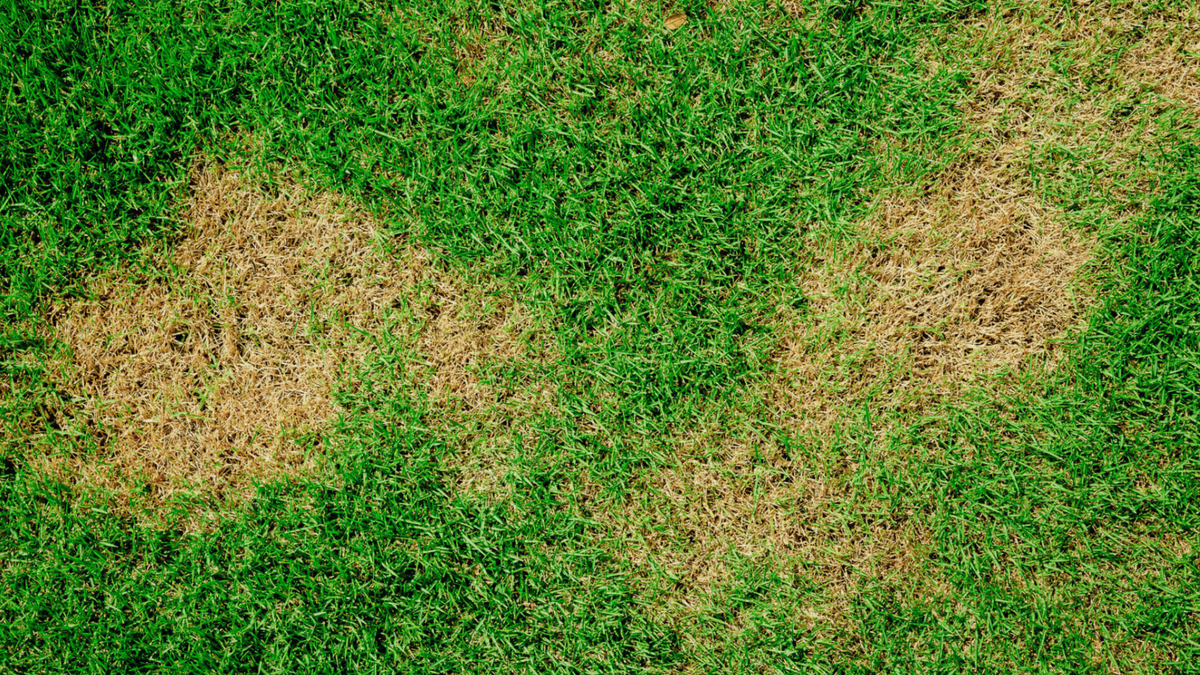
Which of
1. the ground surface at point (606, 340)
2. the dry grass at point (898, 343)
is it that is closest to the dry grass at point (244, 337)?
the ground surface at point (606, 340)

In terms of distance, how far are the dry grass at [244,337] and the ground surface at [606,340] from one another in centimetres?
1

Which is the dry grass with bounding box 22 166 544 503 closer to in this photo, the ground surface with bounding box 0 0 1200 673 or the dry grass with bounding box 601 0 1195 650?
the ground surface with bounding box 0 0 1200 673

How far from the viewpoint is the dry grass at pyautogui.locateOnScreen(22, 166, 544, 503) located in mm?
2590

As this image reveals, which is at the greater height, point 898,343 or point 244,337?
point 898,343

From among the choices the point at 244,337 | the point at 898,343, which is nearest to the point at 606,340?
the point at 898,343

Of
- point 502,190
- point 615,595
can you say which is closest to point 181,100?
point 502,190

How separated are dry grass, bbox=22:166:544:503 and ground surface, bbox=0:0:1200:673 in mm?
14

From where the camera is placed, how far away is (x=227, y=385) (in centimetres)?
263

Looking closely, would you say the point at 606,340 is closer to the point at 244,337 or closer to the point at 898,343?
the point at 898,343

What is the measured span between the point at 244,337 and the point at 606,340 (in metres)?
1.33

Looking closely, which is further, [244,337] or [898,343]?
[244,337]

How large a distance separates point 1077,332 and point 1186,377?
0.39 metres

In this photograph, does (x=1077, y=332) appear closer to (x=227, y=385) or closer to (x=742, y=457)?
(x=742, y=457)

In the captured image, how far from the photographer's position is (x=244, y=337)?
2.65 m
